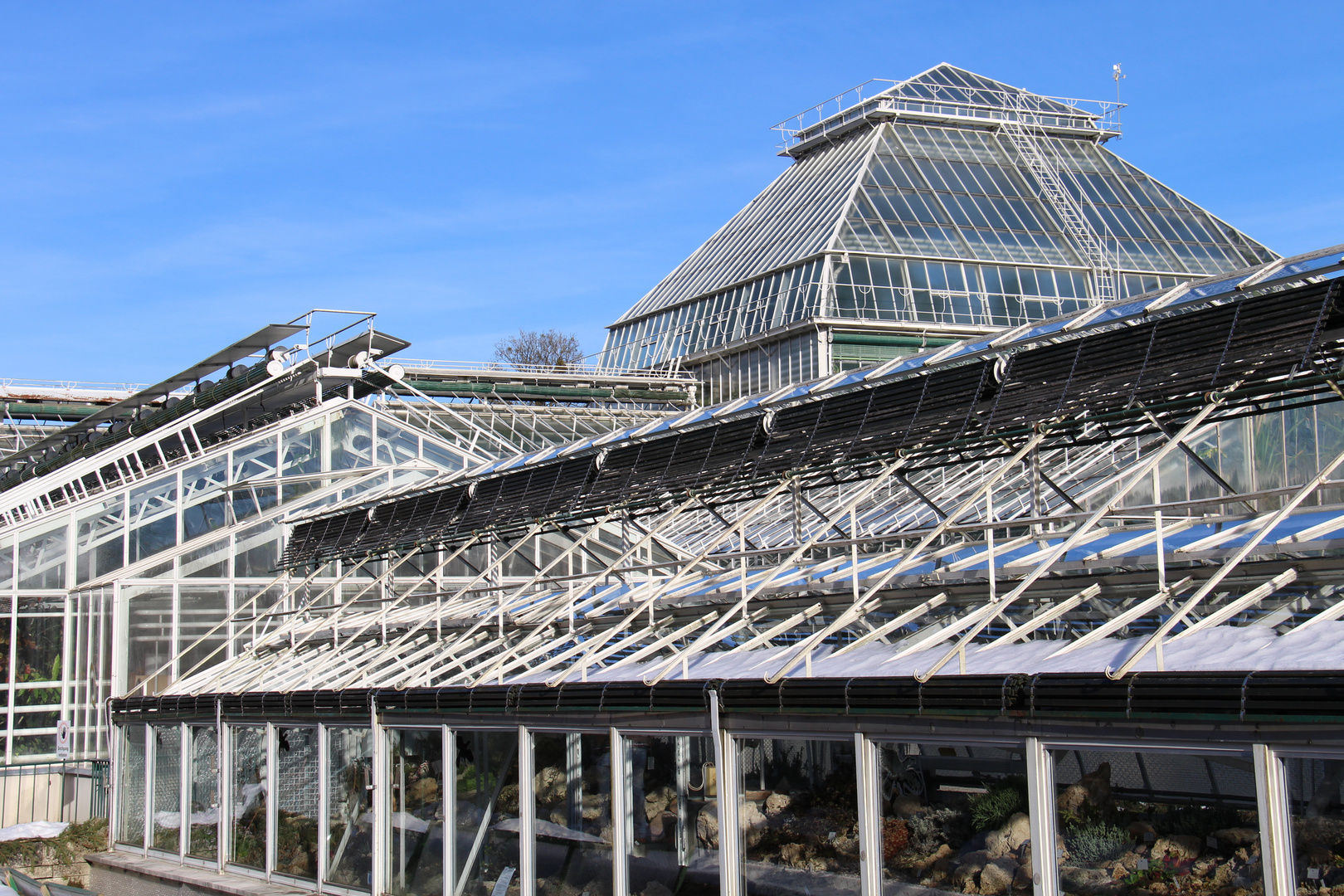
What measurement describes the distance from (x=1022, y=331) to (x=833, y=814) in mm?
9173

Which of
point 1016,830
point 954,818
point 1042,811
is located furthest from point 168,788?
point 1042,811

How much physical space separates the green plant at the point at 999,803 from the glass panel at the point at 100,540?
21.0 m

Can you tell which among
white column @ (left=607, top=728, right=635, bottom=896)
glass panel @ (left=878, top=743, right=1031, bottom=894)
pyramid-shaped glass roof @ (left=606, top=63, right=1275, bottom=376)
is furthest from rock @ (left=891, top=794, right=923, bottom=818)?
pyramid-shaped glass roof @ (left=606, top=63, right=1275, bottom=376)

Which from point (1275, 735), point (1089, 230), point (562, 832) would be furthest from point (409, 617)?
point (1089, 230)

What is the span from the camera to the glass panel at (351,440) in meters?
31.0

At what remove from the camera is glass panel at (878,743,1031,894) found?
11.9m

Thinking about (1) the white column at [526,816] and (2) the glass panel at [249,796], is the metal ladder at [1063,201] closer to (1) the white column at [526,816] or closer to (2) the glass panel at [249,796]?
(2) the glass panel at [249,796]

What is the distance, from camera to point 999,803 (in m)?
12.0

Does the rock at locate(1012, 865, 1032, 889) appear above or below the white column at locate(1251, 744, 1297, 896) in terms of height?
below

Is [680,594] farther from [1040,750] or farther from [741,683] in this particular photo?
[1040,750]

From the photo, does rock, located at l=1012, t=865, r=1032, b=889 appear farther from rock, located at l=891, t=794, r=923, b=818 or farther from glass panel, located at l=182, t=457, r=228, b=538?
glass panel, located at l=182, t=457, r=228, b=538

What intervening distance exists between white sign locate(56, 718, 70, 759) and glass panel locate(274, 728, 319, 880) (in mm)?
7645

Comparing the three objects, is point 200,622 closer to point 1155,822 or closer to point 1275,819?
point 1155,822

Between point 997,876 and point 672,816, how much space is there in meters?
4.08
